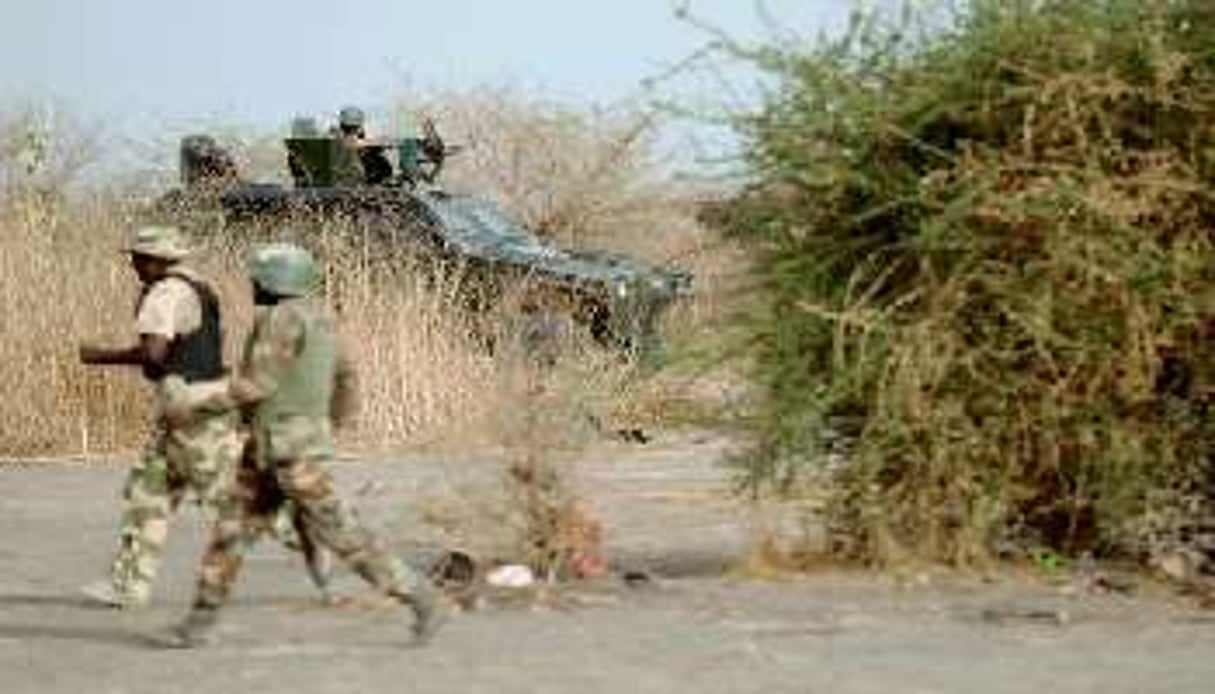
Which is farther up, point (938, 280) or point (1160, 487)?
point (938, 280)

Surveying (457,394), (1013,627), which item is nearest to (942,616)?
(1013,627)

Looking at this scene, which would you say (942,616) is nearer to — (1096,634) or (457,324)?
(1096,634)

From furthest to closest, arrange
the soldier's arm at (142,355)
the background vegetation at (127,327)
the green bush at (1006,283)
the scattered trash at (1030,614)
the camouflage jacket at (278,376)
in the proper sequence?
the background vegetation at (127,327) < the green bush at (1006,283) < the soldier's arm at (142,355) < the scattered trash at (1030,614) < the camouflage jacket at (278,376)

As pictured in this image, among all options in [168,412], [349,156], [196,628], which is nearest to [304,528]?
[196,628]

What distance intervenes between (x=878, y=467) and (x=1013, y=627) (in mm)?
1644

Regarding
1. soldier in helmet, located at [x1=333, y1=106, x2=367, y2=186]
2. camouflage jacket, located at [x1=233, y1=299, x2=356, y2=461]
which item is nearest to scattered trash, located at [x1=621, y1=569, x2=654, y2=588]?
camouflage jacket, located at [x1=233, y1=299, x2=356, y2=461]

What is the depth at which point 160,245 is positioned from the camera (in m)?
9.12

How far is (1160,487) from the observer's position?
960 centimetres

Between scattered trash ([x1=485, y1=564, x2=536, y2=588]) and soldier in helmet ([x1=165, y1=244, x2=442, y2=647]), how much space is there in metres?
1.56

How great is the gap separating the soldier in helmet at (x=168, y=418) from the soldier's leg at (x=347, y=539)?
117cm

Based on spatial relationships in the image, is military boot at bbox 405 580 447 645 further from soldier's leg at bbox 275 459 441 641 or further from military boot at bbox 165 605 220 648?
military boot at bbox 165 605 220 648

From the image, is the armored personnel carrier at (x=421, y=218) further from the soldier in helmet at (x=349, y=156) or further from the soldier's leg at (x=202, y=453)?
the soldier's leg at (x=202, y=453)

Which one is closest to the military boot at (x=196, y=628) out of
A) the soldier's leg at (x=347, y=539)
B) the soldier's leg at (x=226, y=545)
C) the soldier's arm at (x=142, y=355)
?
the soldier's leg at (x=226, y=545)

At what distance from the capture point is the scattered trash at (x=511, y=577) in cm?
952
